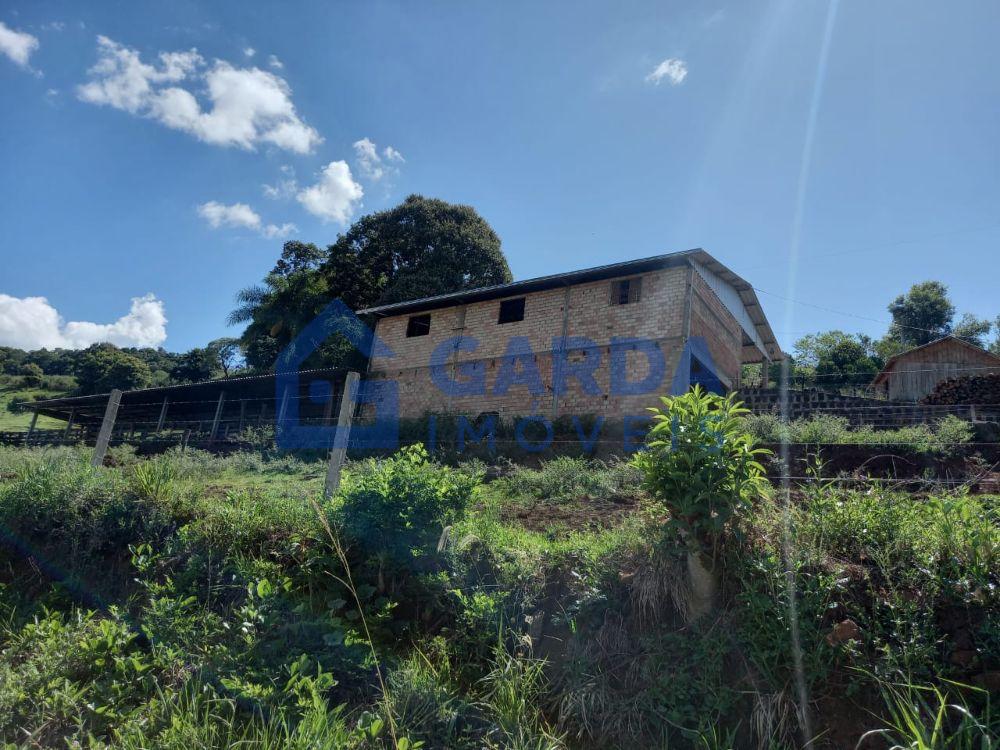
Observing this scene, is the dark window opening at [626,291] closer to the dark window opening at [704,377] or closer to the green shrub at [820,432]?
the dark window opening at [704,377]

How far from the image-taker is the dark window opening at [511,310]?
1825 centimetres

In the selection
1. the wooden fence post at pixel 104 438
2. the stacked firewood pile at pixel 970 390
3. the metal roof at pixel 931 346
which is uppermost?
the metal roof at pixel 931 346

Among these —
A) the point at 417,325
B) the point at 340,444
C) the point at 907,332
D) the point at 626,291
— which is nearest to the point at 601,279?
the point at 626,291

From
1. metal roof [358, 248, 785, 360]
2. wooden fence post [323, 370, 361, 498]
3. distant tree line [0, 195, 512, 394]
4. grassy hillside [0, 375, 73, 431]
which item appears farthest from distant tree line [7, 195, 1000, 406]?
wooden fence post [323, 370, 361, 498]

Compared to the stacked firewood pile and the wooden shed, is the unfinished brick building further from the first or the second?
the wooden shed

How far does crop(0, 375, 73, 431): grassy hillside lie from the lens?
33750 millimetres

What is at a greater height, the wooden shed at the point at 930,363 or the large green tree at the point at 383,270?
the large green tree at the point at 383,270

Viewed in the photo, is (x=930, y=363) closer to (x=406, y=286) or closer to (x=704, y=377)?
(x=704, y=377)

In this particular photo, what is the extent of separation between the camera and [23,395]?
40781mm

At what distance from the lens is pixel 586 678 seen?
337cm

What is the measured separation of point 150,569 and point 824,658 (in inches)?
194

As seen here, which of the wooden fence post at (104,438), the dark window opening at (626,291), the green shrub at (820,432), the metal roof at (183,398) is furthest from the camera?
the metal roof at (183,398)

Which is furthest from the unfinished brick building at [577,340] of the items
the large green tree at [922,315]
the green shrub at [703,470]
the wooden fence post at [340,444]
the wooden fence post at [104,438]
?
the large green tree at [922,315]

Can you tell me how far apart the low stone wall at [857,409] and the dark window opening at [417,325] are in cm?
1031
